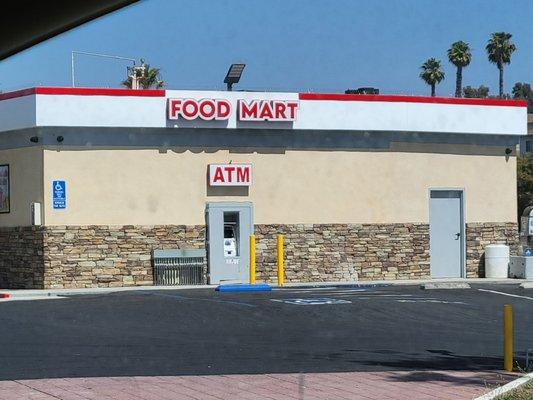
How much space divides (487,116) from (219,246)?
9.14 metres

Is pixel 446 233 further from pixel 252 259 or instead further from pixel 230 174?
pixel 230 174

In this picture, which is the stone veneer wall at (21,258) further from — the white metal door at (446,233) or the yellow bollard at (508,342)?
the yellow bollard at (508,342)

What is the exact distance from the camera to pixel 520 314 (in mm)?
16734

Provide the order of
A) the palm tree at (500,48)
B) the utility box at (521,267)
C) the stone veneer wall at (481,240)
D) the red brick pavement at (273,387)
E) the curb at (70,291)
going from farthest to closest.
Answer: the palm tree at (500,48) → the stone veneer wall at (481,240) → the utility box at (521,267) → the curb at (70,291) → the red brick pavement at (273,387)

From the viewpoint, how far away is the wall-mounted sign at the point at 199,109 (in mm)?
23469

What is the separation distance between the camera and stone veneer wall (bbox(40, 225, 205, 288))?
2273 cm

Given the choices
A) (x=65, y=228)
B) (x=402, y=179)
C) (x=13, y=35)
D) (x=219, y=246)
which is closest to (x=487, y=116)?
(x=402, y=179)

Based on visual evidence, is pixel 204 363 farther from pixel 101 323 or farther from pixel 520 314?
pixel 520 314

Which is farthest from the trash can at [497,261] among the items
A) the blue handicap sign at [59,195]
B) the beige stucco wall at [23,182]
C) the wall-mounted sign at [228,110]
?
the beige stucco wall at [23,182]

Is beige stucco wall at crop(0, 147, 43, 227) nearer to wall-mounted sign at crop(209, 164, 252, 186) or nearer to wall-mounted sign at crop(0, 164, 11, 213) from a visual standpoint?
wall-mounted sign at crop(0, 164, 11, 213)

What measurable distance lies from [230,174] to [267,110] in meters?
2.01

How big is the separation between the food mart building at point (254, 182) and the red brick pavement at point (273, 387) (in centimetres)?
1390

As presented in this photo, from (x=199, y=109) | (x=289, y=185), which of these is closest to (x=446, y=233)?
(x=289, y=185)

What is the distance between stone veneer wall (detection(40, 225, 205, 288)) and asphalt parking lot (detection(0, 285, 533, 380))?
2321mm
